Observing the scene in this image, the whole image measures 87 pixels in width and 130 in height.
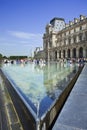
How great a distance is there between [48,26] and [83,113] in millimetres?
76883

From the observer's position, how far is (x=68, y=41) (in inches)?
2655

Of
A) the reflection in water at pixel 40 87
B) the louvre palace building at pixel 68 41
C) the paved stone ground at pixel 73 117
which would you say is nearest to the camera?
the paved stone ground at pixel 73 117

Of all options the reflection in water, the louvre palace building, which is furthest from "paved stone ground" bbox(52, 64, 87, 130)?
the louvre palace building

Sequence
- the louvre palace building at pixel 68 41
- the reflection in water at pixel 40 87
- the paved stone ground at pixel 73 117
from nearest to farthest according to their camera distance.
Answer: the paved stone ground at pixel 73 117 < the reflection in water at pixel 40 87 < the louvre palace building at pixel 68 41

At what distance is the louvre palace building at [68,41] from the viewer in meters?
57.7

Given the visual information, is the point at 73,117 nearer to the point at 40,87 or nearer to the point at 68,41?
the point at 40,87

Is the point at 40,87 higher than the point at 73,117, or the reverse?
the point at 73,117

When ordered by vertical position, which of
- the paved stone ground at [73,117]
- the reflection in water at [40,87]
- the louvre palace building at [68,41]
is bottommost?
the reflection in water at [40,87]

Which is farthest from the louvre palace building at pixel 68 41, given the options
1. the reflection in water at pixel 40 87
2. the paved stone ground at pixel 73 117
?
the paved stone ground at pixel 73 117

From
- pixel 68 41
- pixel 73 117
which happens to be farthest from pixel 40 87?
pixel 68 41

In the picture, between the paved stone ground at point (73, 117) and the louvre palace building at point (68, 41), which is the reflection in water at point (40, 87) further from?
the louvre palace building at point (68, 41)

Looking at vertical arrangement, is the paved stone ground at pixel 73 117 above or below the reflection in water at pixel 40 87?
above

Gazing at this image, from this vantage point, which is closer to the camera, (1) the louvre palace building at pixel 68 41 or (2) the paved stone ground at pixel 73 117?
(2) the paved stone ground at pixel 73 117

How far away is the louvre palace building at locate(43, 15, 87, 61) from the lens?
57.7 m
